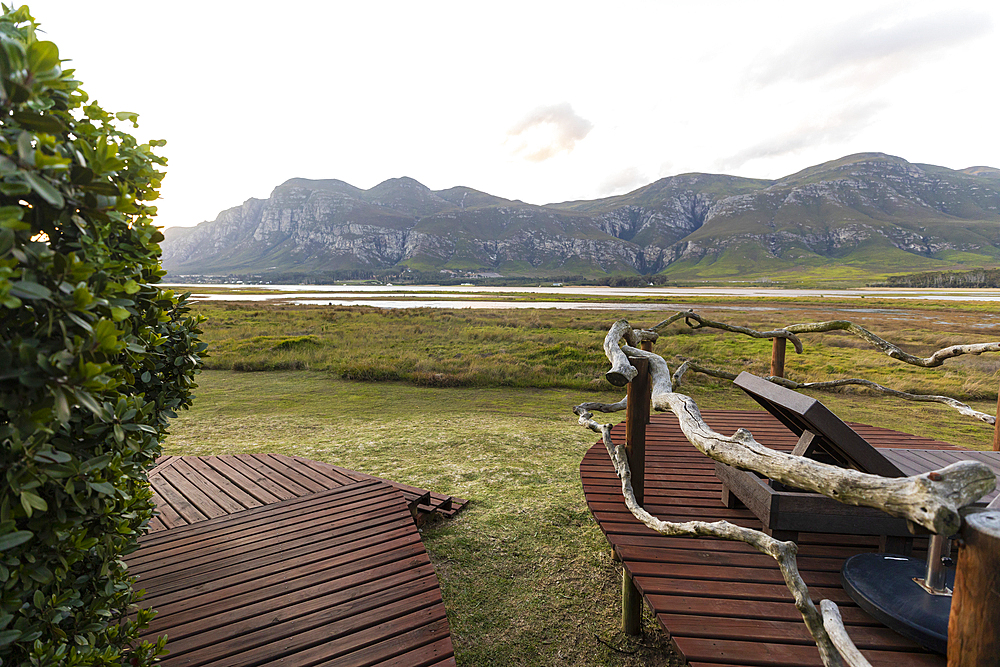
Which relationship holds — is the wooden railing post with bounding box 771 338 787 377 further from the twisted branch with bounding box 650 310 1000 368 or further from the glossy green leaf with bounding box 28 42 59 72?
the glossy green leaf with bounding box 28 42 59 72

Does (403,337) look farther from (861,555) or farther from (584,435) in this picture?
(861,555)

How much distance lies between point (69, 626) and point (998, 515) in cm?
302

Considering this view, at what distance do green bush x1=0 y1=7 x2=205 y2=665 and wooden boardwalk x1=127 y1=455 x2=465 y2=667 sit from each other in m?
0.71

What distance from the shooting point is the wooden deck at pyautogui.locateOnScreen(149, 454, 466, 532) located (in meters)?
4.19

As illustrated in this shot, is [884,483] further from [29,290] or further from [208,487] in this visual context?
[208,487]

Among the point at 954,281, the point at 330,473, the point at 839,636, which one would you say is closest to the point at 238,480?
the point at 330,473

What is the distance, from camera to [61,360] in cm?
120

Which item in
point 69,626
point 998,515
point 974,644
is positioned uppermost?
point 998,515

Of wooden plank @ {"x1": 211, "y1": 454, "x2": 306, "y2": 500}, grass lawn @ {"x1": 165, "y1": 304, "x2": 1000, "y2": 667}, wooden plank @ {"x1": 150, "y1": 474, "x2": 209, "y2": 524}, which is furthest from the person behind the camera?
wooden plank @ {"x1": 211, "y1": 454, "x2": 306, "y2": 500}

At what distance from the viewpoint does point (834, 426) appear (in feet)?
8.21

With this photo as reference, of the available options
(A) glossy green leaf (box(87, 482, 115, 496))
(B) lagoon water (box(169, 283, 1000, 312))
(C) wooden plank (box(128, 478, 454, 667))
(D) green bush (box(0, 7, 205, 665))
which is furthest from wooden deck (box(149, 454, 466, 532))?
(B) lagoon water (box(169, 283, 1000, 312))

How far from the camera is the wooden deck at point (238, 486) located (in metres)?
4.19

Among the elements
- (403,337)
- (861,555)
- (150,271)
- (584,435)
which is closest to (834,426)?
(861,555)

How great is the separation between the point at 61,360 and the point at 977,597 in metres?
2.42
